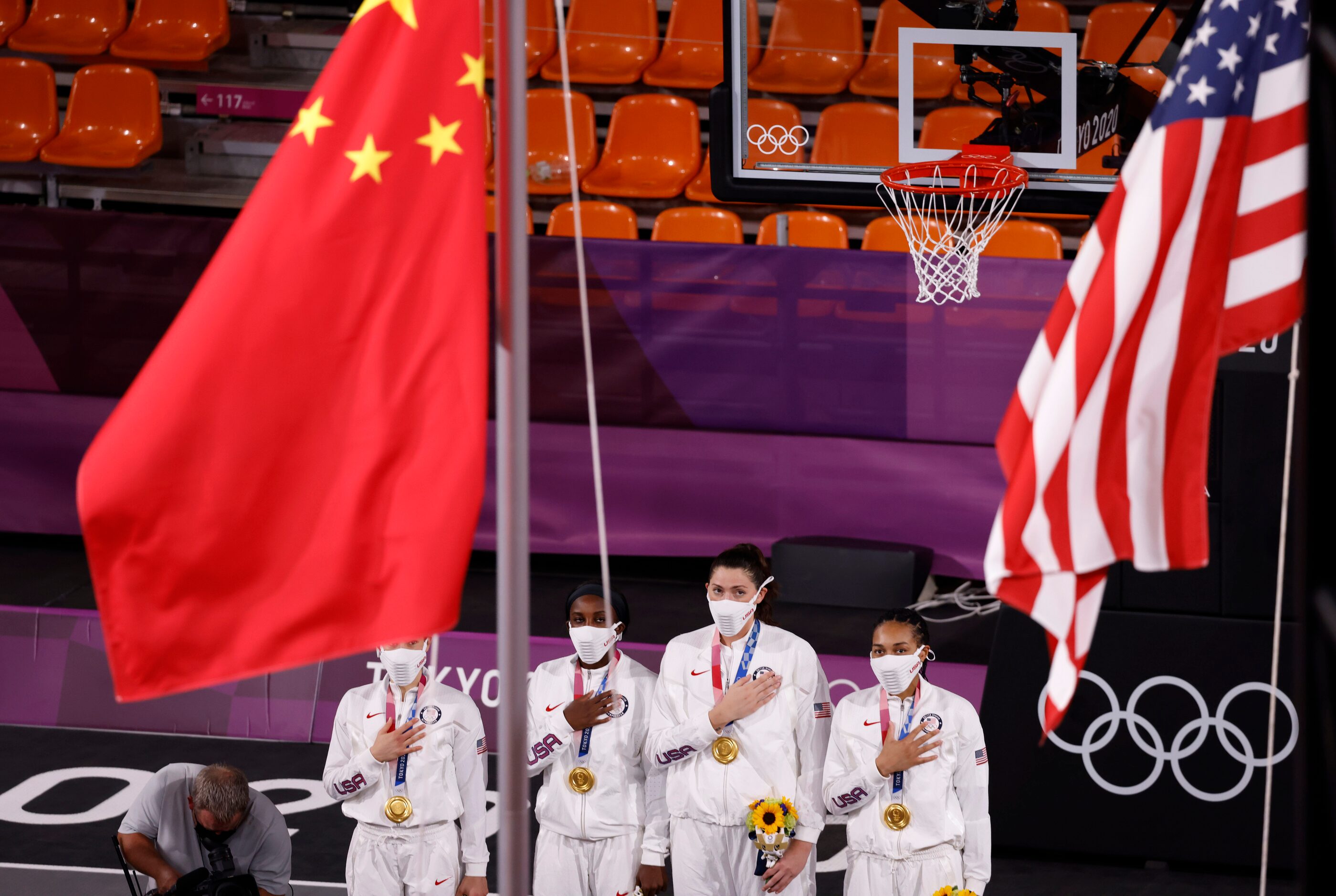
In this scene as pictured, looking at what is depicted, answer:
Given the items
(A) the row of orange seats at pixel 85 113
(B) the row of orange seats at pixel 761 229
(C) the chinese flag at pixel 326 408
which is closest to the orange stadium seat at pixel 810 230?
(B) the row of orange seats at pixel 761 229

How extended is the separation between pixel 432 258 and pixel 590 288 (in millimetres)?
6691

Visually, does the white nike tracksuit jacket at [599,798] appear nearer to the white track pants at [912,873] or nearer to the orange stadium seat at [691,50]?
the white track pants at [912,873]

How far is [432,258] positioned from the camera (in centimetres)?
312

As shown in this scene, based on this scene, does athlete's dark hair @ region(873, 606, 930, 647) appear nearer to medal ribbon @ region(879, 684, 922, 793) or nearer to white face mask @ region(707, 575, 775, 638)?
medal ribbon @ region(879, 684, 922, 793)

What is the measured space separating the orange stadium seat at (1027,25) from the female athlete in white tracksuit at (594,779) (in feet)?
11.0

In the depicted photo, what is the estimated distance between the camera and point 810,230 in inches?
432

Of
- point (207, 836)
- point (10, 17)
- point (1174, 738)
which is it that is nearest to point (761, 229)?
point (1174, 738)

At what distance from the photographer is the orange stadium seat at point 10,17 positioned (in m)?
13.1

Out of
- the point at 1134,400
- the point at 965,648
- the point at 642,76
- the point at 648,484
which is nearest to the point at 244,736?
the point at 648,484

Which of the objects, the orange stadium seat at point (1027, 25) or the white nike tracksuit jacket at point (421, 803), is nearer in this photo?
the white nike tracksuit jacket at point (421, 803)

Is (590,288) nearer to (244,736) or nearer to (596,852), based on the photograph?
(244,736)

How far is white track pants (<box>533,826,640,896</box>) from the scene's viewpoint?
6262 millimetres

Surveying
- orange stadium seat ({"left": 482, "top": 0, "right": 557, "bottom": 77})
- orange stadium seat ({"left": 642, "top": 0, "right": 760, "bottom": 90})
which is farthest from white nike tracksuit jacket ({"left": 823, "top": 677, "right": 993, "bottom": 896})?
orange stadium seat ({"left": 642, "top": 0, "right": 760, "bottom": 90})

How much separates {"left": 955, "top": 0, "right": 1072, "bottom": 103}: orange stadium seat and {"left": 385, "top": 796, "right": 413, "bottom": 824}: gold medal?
4372mm
